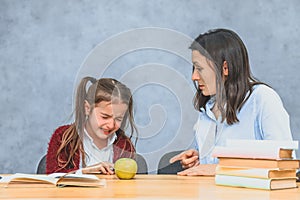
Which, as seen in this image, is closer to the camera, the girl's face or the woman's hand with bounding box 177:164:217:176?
the woman's hand with bounding box 177:164:217:176

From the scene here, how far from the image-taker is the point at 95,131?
7.62 feet

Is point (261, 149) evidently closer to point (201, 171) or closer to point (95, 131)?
point (201, 171)

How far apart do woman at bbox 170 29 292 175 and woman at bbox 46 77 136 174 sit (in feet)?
1.19

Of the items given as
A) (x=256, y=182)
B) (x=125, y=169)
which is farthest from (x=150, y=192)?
(x=125, y=169)

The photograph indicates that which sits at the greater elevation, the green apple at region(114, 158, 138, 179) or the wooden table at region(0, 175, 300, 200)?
the green apple at region(114, 158, 138, 179)

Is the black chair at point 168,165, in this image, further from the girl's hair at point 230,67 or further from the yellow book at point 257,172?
the yellow book at point 257,172

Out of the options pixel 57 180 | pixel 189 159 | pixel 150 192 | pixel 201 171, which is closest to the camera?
pixel 150 192

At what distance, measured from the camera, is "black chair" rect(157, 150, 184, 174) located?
2.20 metres

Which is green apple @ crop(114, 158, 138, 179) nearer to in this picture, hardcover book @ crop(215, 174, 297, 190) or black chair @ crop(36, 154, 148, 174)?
hardcover book @ crop(215, 174, 297, 190)

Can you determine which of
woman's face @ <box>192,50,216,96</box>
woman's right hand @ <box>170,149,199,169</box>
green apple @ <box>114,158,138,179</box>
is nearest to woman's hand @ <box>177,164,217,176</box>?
woman's right hand @ <box>170,149,199,169</box>

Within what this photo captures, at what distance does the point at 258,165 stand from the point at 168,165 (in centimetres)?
99

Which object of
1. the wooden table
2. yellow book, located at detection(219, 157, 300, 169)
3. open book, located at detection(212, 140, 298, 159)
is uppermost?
open book, located at detection(212, 140, 298, 159)

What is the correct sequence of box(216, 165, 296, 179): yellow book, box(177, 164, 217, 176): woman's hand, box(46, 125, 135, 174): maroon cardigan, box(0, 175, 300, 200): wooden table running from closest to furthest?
box(0, 175, 300, 200): wooden table, box(216, 165, 296, 179): yellow book, box(177, 164, 217, 176): woman's hand, box(46, 125, 135, 174): maroon cardigan

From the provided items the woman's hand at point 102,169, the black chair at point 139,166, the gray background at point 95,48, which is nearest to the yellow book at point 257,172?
the woman's hand at point 102,169
